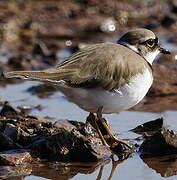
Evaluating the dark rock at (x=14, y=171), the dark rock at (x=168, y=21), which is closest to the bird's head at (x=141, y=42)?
the dark rock at (x=14, y=171)

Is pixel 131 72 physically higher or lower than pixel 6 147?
higher

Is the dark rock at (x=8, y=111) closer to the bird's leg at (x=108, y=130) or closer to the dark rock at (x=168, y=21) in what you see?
the bird's leg at (x=108, y=130)

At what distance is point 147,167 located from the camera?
774cm

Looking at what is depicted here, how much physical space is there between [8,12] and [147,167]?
808 centimetres

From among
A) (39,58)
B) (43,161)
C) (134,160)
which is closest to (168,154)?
(134,160)

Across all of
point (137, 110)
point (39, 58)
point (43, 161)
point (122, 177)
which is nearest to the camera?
point (122, 177)

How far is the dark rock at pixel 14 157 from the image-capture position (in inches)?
300

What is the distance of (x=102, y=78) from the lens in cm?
809

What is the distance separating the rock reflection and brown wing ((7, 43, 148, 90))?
36.4 inches

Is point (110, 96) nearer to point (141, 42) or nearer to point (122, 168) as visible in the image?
point (122, 168)

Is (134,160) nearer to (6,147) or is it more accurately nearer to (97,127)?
(97,127)

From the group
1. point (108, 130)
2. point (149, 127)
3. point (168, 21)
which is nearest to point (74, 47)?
point (168, 21)

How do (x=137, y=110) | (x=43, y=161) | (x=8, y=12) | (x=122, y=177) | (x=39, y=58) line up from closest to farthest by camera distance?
(x=122, y=177)
(x=43, y=161)
(x=137, y=110)
(x=39, y=58)
(x=8, y=12)

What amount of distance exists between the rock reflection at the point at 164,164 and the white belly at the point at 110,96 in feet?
2.21
